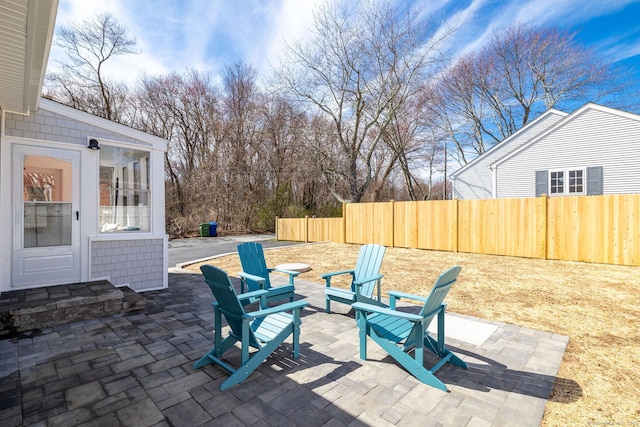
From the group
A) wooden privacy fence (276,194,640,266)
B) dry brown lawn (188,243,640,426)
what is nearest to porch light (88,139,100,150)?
dry brown lawn (188,243,640,426)

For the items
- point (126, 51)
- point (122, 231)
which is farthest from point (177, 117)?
point (122, 231)

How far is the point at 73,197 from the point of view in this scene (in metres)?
4.84

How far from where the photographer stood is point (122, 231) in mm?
5348

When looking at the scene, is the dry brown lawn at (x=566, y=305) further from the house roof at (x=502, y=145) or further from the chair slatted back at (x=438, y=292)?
the house roof at (x=502, y=145)

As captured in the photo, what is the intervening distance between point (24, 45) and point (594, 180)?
15.5 m

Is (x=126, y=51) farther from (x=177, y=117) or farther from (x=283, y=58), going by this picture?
(x=283, y=58)

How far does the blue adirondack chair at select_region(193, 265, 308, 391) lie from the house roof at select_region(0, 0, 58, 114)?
224 cm

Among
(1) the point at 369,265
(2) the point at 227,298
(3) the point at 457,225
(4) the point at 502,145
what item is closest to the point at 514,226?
(3) the point at 457,225

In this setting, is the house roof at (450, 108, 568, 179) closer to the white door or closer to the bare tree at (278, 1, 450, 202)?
the bare tree at (278, 1, 450, 202)

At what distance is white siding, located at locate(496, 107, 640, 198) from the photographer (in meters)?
11.0

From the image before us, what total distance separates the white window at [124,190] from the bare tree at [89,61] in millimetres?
15124

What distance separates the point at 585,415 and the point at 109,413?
3229 mm

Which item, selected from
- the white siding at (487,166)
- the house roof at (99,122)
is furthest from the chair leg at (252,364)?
the white siding at (487,166)

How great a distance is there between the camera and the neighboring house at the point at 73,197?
4.36m
